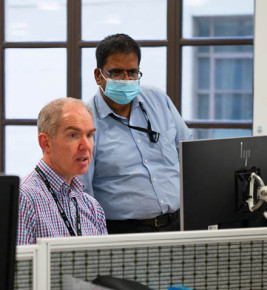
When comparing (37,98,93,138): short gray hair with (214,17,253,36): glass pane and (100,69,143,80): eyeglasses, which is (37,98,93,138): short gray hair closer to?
(100,69,143,80): eyeglasses

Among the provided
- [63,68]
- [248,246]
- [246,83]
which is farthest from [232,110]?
[248,246]

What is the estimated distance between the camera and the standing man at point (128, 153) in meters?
2.25

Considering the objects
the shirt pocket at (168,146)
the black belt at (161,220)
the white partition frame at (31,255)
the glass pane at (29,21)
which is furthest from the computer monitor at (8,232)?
the glass pane at (29,21)

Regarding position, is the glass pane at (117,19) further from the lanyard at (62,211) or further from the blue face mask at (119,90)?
the lanyard at (62,211)

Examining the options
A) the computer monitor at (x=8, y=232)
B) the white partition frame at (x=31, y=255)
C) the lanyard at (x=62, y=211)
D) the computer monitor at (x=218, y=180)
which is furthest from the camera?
the lanyard at (x=62, y=211)

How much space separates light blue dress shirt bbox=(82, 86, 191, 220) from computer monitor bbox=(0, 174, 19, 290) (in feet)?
4.01

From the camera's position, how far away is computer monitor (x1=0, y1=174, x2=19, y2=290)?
0.95 metres

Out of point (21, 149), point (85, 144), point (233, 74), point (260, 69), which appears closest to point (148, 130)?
point (85, 144)

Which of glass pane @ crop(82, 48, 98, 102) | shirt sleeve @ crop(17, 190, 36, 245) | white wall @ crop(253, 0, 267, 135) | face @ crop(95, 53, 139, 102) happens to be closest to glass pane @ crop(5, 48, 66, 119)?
glass pane @ crop(82, 48, 98, 102)

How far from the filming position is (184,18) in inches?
136

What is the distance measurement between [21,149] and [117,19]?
110cm

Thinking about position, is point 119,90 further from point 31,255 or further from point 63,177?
point 31,255

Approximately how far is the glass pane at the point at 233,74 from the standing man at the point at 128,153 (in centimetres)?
123

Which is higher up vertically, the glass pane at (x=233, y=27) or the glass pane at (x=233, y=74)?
the glass pane at (x=233, y=27)
